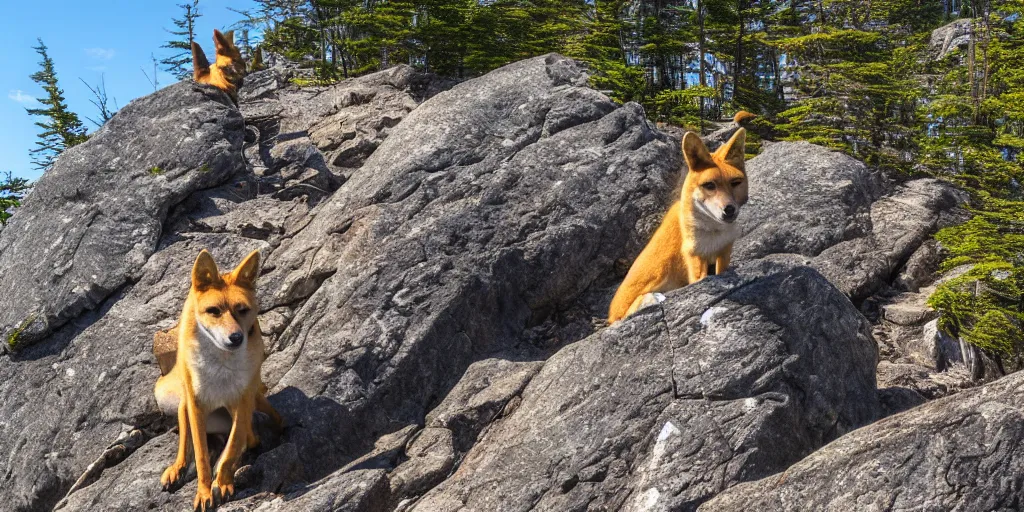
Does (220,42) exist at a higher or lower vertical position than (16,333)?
higher

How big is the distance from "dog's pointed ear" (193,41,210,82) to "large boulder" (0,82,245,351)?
117cm

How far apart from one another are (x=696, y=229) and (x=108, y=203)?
9387 mm

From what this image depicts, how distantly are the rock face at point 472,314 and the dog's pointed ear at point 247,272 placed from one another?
1.44m

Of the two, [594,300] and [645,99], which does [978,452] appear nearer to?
[594,300]

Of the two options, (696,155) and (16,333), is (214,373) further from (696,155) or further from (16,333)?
(696,155)

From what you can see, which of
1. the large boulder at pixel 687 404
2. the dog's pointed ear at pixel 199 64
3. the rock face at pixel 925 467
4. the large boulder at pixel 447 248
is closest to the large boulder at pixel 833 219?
the large boulder at pixel 447 248

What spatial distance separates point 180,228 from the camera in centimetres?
1112

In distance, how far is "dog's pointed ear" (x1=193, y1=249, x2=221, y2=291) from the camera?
736cm

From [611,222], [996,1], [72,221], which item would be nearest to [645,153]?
[611,222]

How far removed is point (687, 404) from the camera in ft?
21.6

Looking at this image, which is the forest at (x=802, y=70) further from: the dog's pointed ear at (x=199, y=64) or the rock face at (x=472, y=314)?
the dog's pointed ear at (x=199, y=64)

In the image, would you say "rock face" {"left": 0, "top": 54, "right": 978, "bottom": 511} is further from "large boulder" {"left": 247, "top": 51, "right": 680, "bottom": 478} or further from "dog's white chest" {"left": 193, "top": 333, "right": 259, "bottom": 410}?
"dog's white chest" {"left": 193, "top": 333, "right": 259, "bottom": 410}

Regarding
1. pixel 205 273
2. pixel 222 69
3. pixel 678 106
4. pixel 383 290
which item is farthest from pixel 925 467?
pixel 222 69

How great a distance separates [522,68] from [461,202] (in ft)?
12.2
